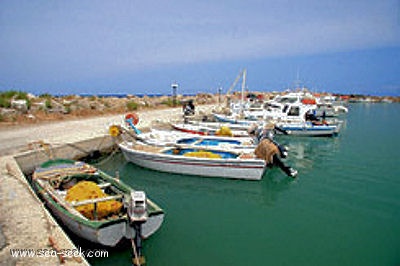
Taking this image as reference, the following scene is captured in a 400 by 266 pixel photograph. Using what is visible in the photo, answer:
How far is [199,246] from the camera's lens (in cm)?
630

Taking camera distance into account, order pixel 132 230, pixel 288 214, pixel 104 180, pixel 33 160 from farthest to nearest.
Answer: pixel 33 160 → pixel 288 214 → pixel 104 180 → pixel 132 230

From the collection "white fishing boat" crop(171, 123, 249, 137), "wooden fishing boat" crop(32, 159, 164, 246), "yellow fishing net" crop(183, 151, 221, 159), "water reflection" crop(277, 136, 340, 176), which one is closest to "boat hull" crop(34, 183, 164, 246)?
"wooden fishing boat" crop(32, 159, 164, 246)

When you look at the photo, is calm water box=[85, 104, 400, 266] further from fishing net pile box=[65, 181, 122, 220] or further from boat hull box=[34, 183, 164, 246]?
fishing net pile box=[65, 181, 122, 220]

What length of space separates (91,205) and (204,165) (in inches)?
204

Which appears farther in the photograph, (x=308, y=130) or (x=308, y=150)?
(x=308, y=130)

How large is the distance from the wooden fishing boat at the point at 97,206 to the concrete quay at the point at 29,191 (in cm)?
42

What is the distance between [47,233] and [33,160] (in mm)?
6410

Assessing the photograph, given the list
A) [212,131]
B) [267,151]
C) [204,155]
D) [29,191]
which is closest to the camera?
[29,191]

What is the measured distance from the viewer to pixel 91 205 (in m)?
6.19

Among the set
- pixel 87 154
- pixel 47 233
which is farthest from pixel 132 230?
pixel 87 154

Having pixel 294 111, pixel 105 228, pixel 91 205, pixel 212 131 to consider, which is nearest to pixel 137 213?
pixel 105 228

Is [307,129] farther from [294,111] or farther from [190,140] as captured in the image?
[190,140]

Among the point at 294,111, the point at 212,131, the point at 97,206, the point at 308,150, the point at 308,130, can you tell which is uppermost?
the point at 294,111

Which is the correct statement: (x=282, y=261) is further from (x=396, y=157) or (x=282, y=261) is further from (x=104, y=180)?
(x=396, y=157)
